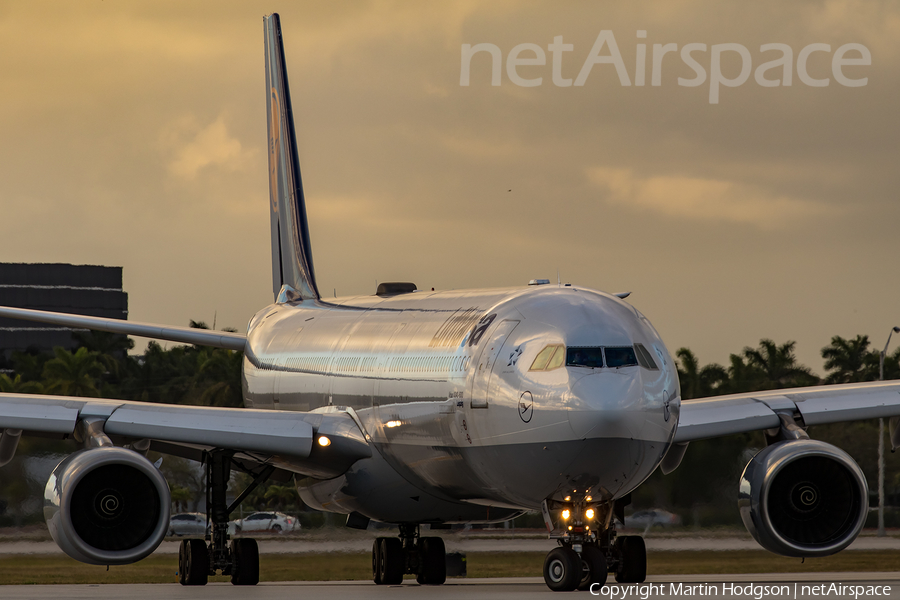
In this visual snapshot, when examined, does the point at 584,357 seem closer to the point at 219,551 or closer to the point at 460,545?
the point at 219,551

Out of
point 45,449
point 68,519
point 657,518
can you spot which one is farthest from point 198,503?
point 68,519

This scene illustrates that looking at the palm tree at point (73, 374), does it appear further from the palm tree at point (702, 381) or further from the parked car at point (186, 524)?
the palm tree at point (702, 381)

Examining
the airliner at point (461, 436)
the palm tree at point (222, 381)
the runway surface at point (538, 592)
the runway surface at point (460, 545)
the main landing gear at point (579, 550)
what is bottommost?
the runway surface at point (460, 545)

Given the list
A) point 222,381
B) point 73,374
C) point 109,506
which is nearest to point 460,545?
point 109,506

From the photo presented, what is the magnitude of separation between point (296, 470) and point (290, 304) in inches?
320

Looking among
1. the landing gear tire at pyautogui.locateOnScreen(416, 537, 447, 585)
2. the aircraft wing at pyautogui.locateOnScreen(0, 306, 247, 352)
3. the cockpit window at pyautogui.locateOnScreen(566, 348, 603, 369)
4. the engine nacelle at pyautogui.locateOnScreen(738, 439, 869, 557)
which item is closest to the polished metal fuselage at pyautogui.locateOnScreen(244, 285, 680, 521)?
the cockpit window at pyautogui.locateOnScreen(566, 348, 603, 369)

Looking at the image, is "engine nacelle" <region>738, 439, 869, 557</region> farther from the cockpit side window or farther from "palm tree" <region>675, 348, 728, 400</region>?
"palm tree" <region>675, 348, 728, 400</region>

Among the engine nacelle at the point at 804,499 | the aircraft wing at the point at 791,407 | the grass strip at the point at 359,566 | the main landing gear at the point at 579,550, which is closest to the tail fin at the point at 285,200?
the grass strip at the point at 359,566

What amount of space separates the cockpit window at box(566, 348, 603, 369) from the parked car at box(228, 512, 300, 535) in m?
15.3

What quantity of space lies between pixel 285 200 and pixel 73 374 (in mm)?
30877

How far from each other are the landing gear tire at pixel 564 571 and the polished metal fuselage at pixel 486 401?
71 cm

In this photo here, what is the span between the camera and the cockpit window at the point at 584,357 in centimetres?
1752

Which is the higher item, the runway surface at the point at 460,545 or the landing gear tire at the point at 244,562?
the landing gear tire at the point at 244,562

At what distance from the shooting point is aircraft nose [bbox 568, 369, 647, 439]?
17047mm
